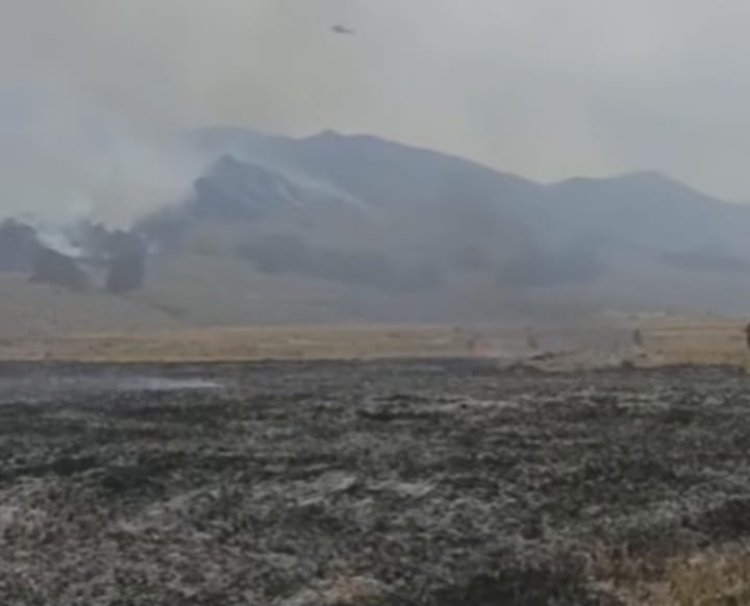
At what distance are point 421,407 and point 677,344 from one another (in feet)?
233

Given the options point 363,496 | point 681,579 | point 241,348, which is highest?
point 241,348

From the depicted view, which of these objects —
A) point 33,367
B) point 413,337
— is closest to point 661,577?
point 33,367

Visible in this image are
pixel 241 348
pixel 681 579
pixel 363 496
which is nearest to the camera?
pixel 681 579

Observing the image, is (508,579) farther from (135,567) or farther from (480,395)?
(480,395)

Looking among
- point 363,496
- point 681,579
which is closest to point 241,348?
point 363,496

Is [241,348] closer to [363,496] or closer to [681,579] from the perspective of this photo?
[363,496]

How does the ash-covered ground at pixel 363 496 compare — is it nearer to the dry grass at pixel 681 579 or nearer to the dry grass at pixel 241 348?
the dry grass at pixel 681 579

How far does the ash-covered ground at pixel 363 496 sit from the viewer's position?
2416cm

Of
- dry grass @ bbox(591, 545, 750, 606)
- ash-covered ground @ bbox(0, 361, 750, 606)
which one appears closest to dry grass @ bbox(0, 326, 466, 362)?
ash-covered ground @ bbox(0, 361, 750, 606)

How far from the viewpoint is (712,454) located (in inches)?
1556

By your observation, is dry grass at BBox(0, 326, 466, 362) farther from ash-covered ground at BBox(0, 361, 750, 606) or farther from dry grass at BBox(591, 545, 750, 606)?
dry grass at BBox(591, 545, 750, 606)

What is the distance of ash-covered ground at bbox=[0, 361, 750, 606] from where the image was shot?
79.3 feet

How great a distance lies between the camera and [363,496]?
32188mm

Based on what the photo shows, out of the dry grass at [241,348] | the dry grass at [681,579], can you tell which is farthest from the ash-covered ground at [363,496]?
the dry grass at [241,348]
